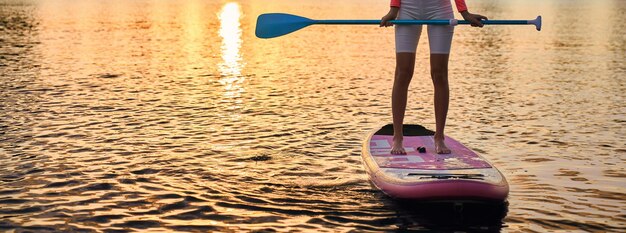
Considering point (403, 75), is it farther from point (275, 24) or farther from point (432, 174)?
point (275, 24)

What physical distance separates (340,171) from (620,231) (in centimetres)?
401

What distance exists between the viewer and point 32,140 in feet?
43.9

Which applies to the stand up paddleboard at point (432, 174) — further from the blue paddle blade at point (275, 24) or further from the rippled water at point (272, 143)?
the blue paddle blade at point (275, 24)

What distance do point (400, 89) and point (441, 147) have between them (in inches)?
35.6

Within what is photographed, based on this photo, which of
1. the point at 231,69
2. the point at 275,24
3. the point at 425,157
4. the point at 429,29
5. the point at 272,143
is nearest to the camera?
the point at 429,29

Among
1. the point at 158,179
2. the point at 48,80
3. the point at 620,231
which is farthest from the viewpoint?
the point at 48,80

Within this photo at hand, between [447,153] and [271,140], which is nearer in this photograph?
[447,153]

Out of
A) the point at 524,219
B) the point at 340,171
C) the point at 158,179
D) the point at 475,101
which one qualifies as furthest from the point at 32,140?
the point at 475,101

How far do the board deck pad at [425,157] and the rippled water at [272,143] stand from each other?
446 millimetres

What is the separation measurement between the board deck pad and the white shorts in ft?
4.26

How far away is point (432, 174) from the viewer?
29.1ft

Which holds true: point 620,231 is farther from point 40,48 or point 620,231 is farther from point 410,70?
point 40,48

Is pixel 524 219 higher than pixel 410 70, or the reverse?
pixel 410 70

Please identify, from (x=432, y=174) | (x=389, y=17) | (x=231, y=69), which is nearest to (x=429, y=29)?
(x=389, y=17)
